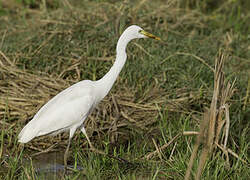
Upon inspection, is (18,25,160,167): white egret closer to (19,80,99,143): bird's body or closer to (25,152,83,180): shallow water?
(19,80,99,143): bird's body

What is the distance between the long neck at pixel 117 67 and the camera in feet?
14.5

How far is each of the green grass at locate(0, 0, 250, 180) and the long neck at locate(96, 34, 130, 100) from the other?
0.53m

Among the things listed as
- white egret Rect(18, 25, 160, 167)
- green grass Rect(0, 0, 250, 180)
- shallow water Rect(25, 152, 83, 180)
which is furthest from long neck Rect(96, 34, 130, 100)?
shallow water Rect(25, 152, 83, 180)

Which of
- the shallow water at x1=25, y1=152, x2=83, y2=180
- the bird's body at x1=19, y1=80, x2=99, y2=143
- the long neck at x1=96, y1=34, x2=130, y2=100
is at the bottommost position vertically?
the shallow water at x1=25, y1=152, x2=83, y2=180

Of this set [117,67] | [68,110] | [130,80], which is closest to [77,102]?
[68,110]

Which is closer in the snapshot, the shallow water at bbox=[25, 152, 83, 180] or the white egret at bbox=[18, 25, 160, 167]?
the shallow water at bbox=[25, 152, 83, 180]

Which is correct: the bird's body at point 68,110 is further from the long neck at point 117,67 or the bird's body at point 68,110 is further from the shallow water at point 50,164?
the shallow water at point 50,164

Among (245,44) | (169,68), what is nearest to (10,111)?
(169,68)

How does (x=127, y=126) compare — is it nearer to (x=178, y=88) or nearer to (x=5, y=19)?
(x=178, y=88)

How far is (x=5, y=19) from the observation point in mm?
7703

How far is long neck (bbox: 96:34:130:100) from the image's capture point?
4.43m

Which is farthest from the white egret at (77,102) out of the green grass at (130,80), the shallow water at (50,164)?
the green grass at (130,80)

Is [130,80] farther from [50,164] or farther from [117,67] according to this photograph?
[50,164]

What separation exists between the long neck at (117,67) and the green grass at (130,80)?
20.8 inches
